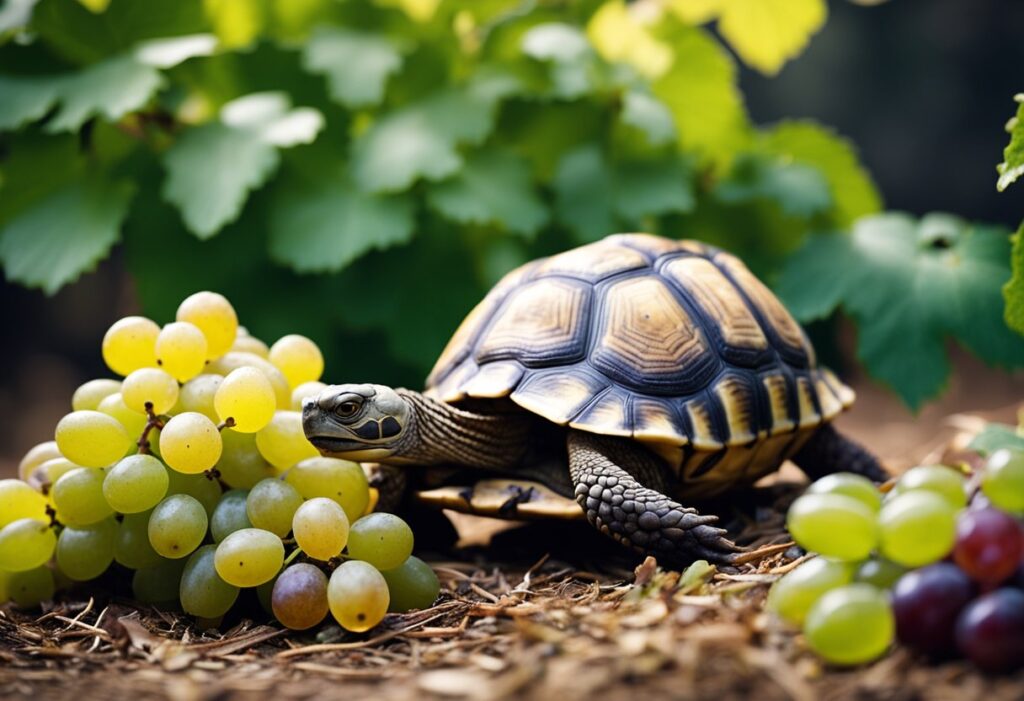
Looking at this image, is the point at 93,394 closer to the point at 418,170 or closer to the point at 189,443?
the point at 189,443

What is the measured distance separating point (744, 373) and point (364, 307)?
1365 mm

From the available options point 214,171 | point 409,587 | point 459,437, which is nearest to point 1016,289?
point 459,437

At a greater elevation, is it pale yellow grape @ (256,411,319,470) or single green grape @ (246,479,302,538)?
pale yellow grape @ (256,411,319,470)

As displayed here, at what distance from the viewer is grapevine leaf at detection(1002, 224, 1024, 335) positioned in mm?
1467

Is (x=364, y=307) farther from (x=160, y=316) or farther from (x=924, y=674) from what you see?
(x=924, y=674)

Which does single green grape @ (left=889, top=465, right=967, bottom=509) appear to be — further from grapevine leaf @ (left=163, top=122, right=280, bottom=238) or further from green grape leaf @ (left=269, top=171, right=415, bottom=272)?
grapevine leaf @ (left=163, top=122, right=280, bottom=238)

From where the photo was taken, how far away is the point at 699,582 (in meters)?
1.31

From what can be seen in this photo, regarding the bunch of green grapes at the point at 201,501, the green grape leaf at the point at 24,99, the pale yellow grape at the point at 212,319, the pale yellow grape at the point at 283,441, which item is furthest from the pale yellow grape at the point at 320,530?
the green grape leaf at the point at 24,99

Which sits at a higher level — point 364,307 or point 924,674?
point 364,307

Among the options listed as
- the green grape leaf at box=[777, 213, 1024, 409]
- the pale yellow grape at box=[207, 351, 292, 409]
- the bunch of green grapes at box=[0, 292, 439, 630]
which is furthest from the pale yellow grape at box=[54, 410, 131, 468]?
the green grape leaf at box=[777, 213, 1024, 409]

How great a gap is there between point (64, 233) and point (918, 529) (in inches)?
90.9

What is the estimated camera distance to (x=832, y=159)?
3086 mm

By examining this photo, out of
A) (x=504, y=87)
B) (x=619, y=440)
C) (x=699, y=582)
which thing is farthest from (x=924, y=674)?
(x=504, y=87)

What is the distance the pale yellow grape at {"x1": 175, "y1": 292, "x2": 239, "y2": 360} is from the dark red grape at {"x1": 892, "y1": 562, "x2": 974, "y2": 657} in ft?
4.18
